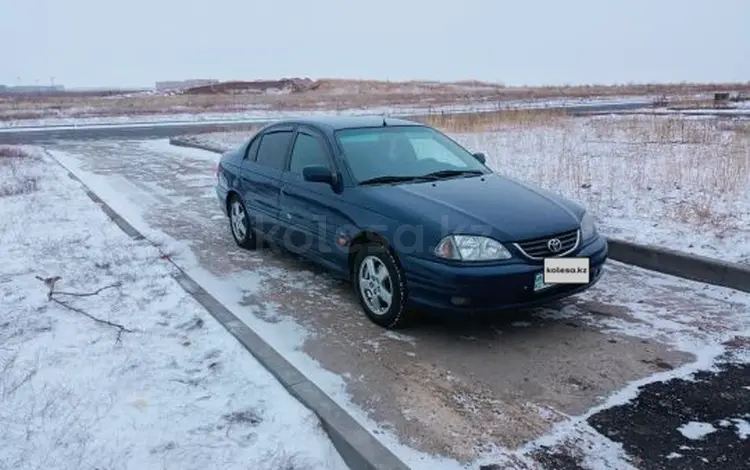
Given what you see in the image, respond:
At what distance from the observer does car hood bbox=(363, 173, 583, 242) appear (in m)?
4.57

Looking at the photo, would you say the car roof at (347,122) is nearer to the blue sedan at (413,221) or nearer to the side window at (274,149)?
the blue sedan at (413,221)

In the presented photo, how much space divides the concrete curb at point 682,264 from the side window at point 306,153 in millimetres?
3178

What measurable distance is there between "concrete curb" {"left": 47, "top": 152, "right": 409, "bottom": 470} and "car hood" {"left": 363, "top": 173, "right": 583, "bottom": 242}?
1.34 metres

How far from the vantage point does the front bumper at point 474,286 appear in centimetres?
438

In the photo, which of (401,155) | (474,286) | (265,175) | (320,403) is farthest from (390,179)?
(320,403)

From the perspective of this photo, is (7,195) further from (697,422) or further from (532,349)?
(697,422)

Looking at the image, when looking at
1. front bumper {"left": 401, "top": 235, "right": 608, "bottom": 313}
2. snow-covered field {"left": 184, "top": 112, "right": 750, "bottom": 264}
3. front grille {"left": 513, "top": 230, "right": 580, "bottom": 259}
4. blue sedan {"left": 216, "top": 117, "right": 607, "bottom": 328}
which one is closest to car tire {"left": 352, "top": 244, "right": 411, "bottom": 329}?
blue sedan {"left": 216, "top": 117, "right": 607, "bottom": 328}

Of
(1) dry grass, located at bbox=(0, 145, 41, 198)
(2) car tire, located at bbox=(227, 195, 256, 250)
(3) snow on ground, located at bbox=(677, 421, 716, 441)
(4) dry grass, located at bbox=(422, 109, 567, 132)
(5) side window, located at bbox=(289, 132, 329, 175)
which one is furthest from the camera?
(4) dry grass, located at bbox=(422, 109, 567, 132)

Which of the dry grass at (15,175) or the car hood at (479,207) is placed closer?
the car hood at (479,207)

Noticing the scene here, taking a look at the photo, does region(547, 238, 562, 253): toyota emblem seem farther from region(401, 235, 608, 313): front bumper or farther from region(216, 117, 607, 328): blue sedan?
region(401, 235, 608, 313): front bumper

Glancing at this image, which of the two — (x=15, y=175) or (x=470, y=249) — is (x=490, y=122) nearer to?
(x=15, y=175)

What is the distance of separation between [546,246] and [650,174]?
20.7 ft

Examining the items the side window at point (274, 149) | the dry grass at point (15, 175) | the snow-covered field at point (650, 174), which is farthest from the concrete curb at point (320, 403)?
the dry grass at point (15, 175)

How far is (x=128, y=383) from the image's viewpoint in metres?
3.92
